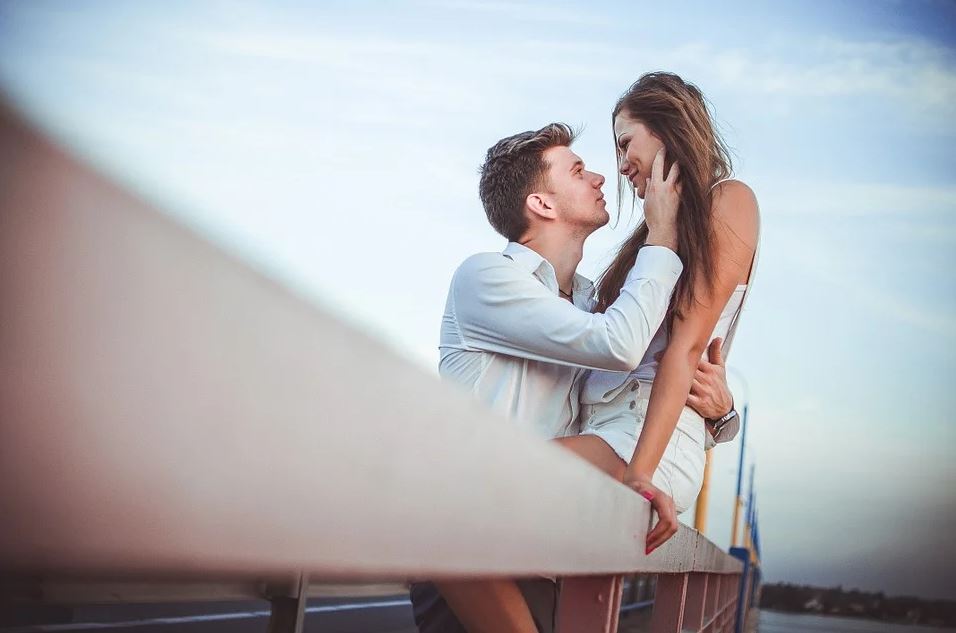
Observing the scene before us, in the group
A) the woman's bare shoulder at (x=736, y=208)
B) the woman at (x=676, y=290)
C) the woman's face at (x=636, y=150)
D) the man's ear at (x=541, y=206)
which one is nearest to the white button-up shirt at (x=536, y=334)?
the woman at (x=676, y=290)

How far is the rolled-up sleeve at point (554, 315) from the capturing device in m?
2.43

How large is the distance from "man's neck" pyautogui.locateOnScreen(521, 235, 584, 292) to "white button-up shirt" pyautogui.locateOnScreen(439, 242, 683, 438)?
0.98 feet

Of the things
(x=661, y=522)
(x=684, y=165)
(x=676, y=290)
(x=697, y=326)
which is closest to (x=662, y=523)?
A: (x=661, y=522)

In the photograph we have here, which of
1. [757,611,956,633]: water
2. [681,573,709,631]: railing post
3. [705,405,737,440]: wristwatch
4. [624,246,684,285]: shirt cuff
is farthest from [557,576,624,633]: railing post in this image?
[757,611,956,633]: water

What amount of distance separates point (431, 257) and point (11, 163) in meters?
3.56

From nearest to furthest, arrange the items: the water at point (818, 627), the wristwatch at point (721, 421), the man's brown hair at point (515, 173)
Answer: the wristwatch at point (721, 421), the man's brown hair at point (515, 173), the water at point (818, 627)

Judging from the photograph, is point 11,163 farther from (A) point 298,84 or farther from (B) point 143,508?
(A) point 298,84

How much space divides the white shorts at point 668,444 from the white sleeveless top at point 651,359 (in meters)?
0.02

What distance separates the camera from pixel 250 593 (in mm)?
2926

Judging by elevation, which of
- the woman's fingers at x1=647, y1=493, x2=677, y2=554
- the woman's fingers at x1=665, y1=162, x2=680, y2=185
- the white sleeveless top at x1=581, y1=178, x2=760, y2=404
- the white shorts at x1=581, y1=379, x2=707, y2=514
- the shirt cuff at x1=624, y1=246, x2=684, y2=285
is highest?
the woman's fingers at x1=665, y1=162, x2=680, y2=185

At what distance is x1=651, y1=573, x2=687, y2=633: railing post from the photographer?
7.22 ft

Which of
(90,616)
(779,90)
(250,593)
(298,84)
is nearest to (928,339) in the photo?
(779,90)

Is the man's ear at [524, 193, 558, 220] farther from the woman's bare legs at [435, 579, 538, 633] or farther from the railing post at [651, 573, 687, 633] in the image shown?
the woman's bare legs at [435, 579, 538, 633]

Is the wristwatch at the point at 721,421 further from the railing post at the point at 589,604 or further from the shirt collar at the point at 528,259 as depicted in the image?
the railing post at the point at 589,604
